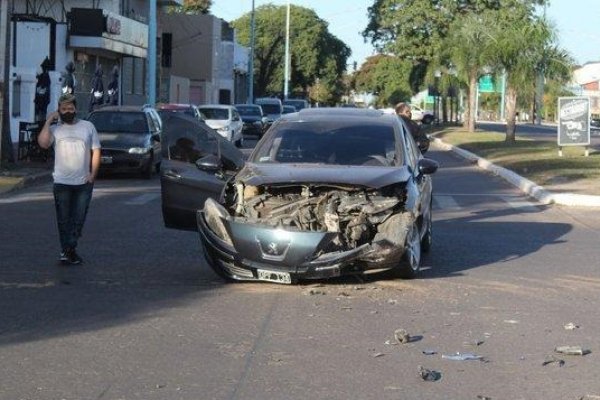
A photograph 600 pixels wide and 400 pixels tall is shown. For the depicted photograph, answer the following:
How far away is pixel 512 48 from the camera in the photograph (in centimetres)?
4209

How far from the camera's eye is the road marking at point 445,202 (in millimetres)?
18781

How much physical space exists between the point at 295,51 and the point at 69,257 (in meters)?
90.5

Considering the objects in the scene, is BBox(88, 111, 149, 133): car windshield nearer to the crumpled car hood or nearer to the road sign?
the crumpled car hood

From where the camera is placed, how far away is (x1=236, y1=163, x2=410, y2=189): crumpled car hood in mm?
10227

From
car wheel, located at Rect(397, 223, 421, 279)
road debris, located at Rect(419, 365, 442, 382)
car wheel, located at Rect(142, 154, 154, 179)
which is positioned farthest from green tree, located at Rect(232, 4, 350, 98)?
road debris, located at Rect(419, 365, 442, 382)

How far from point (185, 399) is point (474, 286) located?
190 inches

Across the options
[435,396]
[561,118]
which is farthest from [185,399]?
[561,118]

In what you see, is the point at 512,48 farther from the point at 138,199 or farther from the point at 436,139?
the point at 138,199

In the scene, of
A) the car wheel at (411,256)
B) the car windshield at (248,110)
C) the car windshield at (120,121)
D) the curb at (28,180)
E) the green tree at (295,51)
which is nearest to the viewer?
the car wheel at (411,256)

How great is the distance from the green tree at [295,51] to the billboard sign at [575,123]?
6721cm

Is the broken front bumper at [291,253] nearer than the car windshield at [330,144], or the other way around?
the broken front bumper at [291,253]

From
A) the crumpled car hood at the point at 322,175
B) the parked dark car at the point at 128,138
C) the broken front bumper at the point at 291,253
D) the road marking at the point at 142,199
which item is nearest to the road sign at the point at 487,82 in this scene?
the parked dark car at the point at 128,138

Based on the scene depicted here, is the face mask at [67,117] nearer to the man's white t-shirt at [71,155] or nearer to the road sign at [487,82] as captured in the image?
the man's white t-shirt at [71,155]

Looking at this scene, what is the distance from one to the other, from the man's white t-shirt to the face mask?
0.19 ft
